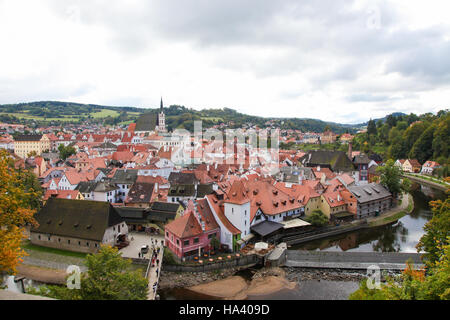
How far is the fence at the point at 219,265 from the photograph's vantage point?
27.3 meters

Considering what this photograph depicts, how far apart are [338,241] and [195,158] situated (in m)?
50.4

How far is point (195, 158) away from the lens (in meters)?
81.4

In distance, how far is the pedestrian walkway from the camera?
23192mm

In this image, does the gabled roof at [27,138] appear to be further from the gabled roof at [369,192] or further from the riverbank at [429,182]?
the riverbank at [429,182]

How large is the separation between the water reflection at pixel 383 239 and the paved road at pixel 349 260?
15.2 feet

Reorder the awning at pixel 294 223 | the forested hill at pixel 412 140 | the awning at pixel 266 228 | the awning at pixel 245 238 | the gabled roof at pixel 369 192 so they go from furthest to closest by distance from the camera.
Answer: the forested hill at pixel 412 140 < the gabled roof at pixel 369 192 < the awning at pixel 294 223 < the awning at pixel 266 228 < the awning at pixel 245 238

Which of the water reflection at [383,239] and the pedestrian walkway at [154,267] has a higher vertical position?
the pedestrian walkway at [154,267]

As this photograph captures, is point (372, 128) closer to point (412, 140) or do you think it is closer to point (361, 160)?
point (412, 140)

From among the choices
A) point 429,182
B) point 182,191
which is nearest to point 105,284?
point 182,191

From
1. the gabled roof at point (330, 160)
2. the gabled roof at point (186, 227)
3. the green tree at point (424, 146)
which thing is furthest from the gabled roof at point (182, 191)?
the green tree at point (424, 146)

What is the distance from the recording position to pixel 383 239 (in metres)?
38.0

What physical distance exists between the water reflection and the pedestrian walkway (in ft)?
49.5
